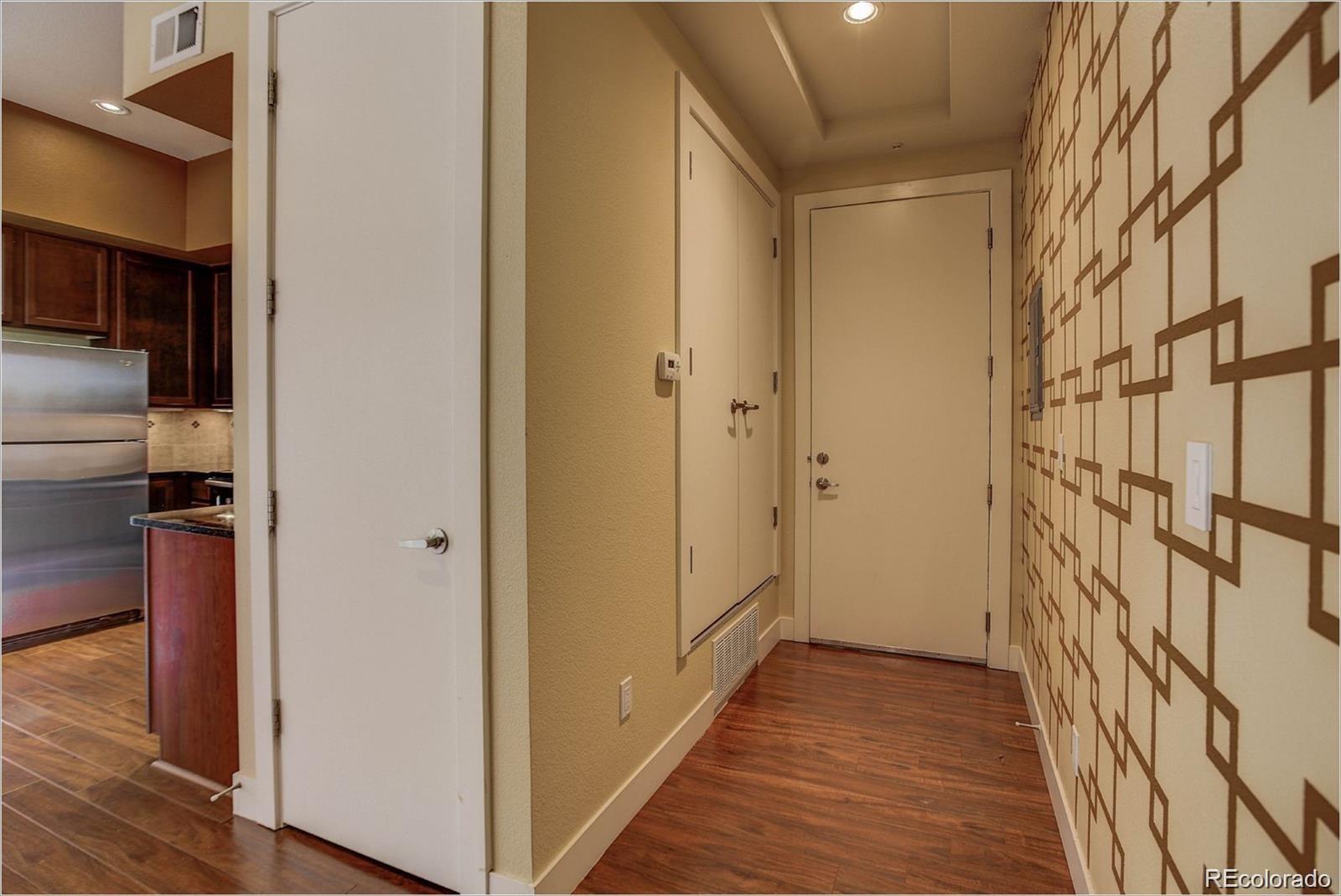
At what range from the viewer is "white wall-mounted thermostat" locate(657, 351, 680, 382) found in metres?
2.22

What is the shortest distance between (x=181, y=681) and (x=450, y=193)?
190 cm

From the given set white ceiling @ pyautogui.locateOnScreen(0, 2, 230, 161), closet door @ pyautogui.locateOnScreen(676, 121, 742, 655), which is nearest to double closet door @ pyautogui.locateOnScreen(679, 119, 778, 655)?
closet door @ pyautogui.locateOnScreen(676, 121, 742, 655)

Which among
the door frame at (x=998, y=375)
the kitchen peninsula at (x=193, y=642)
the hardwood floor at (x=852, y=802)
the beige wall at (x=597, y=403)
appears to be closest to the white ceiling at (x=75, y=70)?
the kitchen peninsula at (x=193, y=642)

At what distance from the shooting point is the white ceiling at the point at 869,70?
2340 mm

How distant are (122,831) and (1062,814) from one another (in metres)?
2.77

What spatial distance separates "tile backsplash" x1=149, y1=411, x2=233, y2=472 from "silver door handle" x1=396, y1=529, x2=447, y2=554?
3.96 m

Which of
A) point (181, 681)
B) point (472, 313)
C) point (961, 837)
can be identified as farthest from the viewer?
point (181, 681)

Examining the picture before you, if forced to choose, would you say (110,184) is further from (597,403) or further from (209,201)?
(597,403)

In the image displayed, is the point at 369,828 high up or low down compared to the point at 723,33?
down

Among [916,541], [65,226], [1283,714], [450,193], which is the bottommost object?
[916,541]

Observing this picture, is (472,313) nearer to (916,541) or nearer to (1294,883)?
(1294,883)

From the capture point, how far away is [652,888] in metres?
1.71

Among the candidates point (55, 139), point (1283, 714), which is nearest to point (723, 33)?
point (1283, 714)

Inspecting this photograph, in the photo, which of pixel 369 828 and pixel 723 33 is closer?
pixel 369 828
